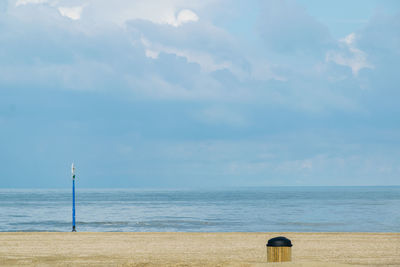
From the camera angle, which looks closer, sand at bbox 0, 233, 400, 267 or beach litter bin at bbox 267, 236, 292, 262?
beach litter bin at bbox 267, 236, 292, 262

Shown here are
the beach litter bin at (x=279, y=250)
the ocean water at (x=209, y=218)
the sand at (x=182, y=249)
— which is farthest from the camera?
the ocean water at (x=209, y=218)

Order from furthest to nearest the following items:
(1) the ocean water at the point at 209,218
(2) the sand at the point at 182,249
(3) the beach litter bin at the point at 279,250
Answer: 1. (1) the ocean water at the point at 209,218
2. (2) the sand at the point at 182,249
3. (3) the beach litter bin at the point at 279,250

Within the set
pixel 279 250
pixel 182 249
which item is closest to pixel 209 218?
pixel 182 249

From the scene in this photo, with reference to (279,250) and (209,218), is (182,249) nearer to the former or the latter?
(279,250)

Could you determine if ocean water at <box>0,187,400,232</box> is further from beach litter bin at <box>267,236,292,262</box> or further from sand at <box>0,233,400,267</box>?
beach litter bin at <box>267,236,292,262</box>

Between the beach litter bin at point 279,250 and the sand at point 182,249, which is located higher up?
the beach litter bin at point 279,250

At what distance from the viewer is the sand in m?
16.5

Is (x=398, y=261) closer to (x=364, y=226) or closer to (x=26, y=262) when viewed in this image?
(x=26, y=262)

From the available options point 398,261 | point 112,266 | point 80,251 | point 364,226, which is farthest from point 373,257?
point 364,226

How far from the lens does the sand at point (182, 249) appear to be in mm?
16547

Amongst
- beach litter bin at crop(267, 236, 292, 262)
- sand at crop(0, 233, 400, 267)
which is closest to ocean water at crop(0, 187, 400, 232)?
sand at crop(0, 233, 400, 267)

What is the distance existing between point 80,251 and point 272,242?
11.4m

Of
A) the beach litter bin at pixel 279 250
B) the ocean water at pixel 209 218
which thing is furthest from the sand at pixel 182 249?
the ocean water at pixel 209 218

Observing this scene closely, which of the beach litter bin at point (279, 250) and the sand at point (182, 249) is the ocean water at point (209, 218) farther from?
the beach litter bin at point (279, 250)
